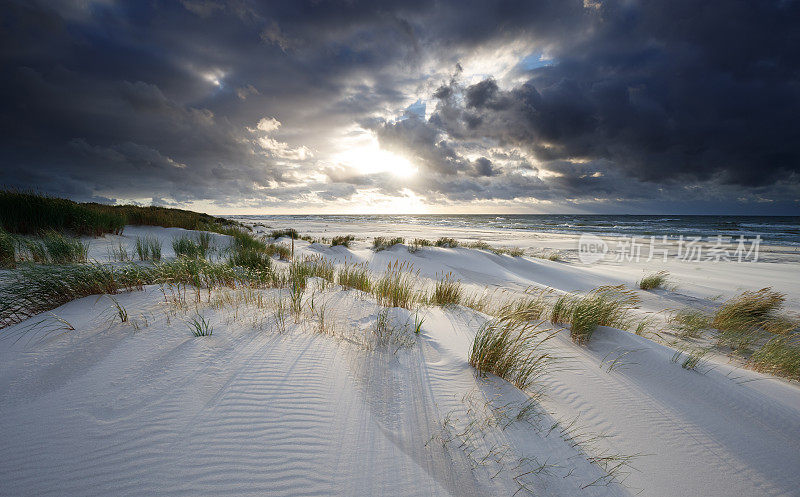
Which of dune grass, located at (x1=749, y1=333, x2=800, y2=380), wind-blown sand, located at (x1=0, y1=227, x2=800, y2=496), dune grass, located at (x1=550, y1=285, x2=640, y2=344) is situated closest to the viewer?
wind-blown sand, located at (x1=0, y1=227, x2=800, y2=496)

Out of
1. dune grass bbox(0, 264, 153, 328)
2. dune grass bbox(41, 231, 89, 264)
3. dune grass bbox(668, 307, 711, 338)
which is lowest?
dune grass bbox(668, 307, 711, 338)

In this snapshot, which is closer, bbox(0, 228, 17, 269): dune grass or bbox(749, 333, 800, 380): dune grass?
bbox(749, 333, 800, 380): dune grass

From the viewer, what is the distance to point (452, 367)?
107 inches

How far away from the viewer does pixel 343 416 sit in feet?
6.28

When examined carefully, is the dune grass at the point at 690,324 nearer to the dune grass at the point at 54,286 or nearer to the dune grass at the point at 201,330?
the dune grass at the point at 201,330

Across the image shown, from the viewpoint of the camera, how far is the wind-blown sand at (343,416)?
145cm

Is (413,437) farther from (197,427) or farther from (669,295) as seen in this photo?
(669,295)

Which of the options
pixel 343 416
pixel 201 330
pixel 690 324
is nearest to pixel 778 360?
pixel 690 324

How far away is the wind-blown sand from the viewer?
145 centimetres

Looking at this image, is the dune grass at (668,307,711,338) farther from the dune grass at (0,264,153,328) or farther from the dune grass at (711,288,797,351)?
Result: the dune grass at (0,264,153,328)

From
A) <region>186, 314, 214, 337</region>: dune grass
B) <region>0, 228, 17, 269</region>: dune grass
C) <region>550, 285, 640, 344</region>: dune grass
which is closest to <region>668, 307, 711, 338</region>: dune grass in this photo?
<region>550, 285, 640, 344</region>: dune grass

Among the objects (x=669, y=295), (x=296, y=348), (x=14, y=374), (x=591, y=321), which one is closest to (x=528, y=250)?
(x=669, y=295)

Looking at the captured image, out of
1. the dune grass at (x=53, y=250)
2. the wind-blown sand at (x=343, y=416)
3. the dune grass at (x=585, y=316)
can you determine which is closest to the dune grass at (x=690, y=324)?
the dune grass at (x=585, y=316)

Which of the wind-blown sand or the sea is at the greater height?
the sea
